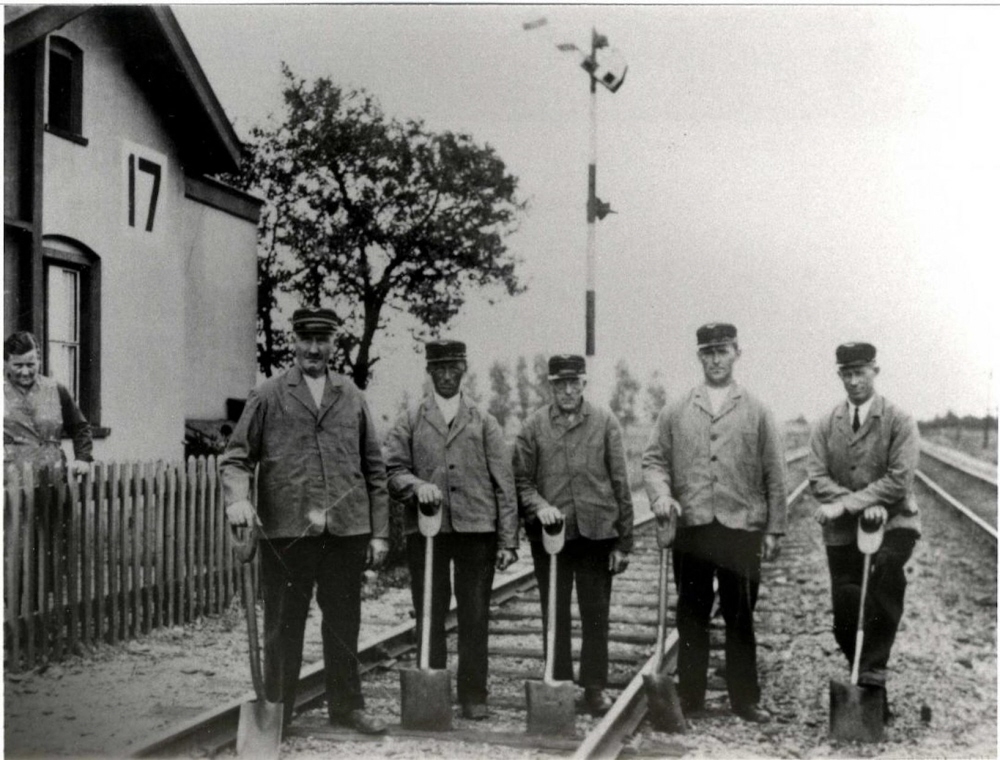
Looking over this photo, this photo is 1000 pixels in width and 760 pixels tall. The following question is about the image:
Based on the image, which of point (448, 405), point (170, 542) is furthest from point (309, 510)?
point (170, 542)

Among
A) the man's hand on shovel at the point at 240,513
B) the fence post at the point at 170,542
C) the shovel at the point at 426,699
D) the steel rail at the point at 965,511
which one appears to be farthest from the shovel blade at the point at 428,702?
the steel rail at the point at 965,511

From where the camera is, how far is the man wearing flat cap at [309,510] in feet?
15.0

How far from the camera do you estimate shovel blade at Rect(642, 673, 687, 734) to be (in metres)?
4.67

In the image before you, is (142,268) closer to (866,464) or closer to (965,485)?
(866,464)

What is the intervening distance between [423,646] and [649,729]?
1110mm

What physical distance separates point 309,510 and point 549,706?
4.51ft

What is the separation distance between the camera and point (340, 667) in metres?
4.66

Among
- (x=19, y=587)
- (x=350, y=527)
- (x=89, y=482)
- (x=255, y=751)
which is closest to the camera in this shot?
(x=255, y=751)

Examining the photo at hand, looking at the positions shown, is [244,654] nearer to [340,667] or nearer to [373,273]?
[340,667]

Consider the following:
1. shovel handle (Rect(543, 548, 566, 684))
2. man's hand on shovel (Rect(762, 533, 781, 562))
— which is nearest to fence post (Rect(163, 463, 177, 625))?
shovel handle (Rect(543, 548, 566, 684))

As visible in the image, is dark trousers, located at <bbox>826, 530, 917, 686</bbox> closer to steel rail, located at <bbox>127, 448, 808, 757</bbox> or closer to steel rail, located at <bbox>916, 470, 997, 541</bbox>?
steel rail, located at <bbox>127, 448, 808, 757</bbox>

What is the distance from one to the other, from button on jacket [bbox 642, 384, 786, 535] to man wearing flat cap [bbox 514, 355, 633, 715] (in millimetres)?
232

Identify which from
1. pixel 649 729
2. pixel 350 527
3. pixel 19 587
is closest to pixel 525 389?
pixel 350 527

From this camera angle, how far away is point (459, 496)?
16.1 ft
